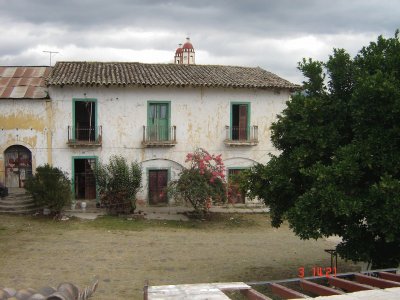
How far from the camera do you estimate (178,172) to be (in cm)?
2120

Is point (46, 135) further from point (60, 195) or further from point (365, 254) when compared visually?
point (365, 254)

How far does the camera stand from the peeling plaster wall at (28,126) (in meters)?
19.9

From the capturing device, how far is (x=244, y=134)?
21.8 meters

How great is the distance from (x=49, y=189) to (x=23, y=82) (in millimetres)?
5607

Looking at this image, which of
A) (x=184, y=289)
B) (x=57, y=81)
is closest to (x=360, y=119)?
(x=184, y=289)

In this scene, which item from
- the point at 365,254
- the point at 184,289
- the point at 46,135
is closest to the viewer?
the point at 184,289

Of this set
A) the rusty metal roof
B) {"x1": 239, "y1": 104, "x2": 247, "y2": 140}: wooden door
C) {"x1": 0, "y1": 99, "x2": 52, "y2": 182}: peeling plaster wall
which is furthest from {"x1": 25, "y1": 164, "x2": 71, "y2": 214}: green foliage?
{"x1": 239, "y1": 104, "x2": 247, "y2": 140}: wooden door

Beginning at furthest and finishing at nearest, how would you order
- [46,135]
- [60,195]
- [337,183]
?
[46,135] < [60,195] < [337,183]

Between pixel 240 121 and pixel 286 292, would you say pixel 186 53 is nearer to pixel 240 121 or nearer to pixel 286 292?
pixel 240 121

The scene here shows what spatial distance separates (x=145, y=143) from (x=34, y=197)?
503cm

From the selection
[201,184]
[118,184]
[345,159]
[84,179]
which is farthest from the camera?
[84,179]

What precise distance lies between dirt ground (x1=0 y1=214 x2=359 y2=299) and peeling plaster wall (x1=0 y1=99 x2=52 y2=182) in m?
3.11

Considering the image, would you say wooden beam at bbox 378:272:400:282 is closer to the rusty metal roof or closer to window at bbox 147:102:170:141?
window at bbox 147:102:170:141

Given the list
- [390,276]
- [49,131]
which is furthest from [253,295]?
[49,131]
